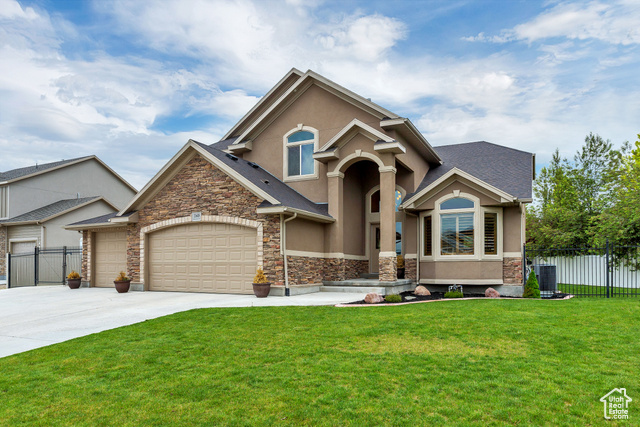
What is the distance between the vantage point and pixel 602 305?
11234 mm

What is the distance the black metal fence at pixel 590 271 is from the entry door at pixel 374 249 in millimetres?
5581

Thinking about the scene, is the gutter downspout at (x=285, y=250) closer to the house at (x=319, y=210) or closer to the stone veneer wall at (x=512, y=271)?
the house at (x=319, y=210)

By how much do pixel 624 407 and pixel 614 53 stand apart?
650 inches

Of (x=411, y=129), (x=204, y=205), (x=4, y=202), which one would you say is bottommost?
(x=204, y=205)

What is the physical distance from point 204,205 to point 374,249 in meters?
7.13

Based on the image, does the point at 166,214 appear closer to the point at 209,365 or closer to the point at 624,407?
the point at 209,365

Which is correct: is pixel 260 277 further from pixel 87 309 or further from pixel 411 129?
pixel 411 129

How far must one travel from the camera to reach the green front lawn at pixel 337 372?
15.4 feet

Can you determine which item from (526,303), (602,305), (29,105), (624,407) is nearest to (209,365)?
(624,407)

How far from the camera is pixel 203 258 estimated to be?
648 inches

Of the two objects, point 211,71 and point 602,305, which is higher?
point 211,71

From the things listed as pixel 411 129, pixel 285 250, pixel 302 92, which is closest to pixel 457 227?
pixel 411 129

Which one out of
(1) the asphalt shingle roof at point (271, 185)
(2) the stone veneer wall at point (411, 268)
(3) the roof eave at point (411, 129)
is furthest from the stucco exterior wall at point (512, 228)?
(1) the asphalt shingle roof at point (271, 185)

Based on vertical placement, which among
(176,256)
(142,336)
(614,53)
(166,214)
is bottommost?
(142,336)
